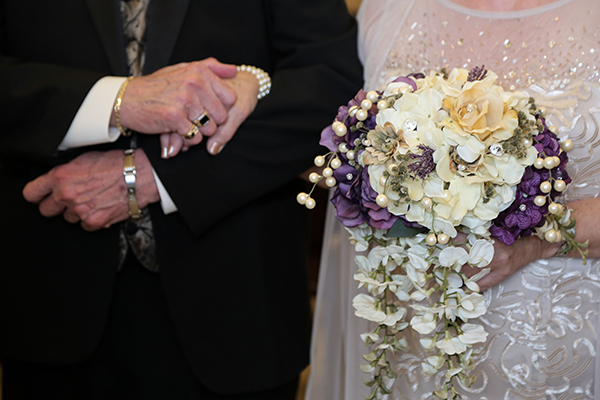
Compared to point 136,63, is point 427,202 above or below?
above

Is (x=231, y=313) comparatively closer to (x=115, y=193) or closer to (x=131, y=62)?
(x=115, y=193)

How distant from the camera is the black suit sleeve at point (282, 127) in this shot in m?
1.35

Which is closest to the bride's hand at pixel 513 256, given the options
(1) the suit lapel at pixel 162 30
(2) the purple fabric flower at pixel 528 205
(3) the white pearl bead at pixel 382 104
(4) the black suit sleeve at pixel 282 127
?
(2) the purple fabric flower at pixel 528 205

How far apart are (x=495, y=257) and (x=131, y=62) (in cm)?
110

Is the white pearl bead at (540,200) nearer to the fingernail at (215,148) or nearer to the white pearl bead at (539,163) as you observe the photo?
the white pearl bead at (539,163)

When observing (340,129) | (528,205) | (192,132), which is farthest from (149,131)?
(528,205)

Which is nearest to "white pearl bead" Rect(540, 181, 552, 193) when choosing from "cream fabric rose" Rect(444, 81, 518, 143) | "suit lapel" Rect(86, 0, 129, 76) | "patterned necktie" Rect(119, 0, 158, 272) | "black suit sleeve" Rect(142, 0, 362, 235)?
"cream fabric rose" Rect(444, 81, 518, 143)

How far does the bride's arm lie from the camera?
3.55 feet

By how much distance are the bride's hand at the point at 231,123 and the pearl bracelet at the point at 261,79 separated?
38 mm

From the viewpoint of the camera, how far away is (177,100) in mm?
1270

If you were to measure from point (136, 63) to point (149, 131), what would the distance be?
26 cm

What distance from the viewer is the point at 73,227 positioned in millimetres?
1436

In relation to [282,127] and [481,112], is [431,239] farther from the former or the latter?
[282,127]

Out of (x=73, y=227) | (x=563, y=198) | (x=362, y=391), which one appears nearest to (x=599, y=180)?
(x=563, y=198)
